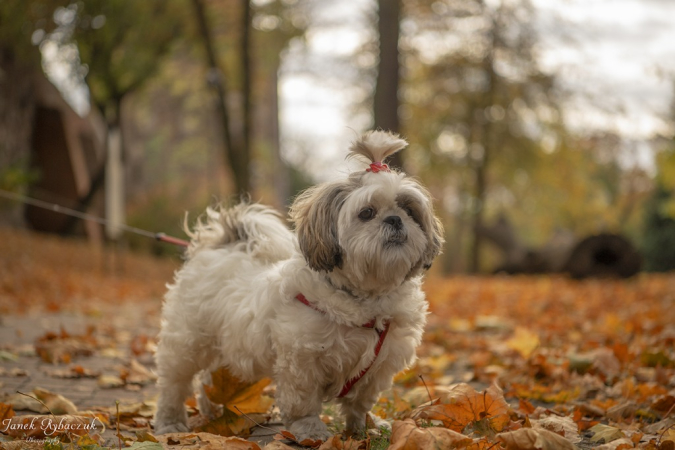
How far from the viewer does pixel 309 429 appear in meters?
3.40

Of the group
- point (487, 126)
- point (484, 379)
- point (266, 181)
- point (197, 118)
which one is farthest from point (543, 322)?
point (266, 181)

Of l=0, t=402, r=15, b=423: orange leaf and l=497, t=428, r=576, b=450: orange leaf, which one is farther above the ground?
l=497, t=428, r=576, b=450: orange leaf

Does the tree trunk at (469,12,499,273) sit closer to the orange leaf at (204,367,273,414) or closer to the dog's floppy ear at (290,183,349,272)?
the orange leaf at (204,367,273,414)

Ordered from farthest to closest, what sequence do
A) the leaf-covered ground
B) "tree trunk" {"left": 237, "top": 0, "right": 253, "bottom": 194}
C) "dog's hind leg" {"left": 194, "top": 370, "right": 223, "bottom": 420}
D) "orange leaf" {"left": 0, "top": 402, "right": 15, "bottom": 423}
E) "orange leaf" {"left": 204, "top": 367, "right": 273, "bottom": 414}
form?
1. "tree trunk" {"left": 237, "top": 0, "right": 253, "bottom": 194}
2. "dog's hind leg" {"left": 194, "top": 370, "right": 223, "bottom": 420}
3. "orange leaf" {"left": 204, "top": 367, "right": 273, "bottom": 414}
4. "orange leaf" {"left": 0, "top": 402, "right": 15, "bottom": 423}
5. the leaf-covered ground

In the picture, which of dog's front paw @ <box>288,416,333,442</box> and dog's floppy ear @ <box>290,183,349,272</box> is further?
dog's front paw @ <box>288,416,333,442</box>

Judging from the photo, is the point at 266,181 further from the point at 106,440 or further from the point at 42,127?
the point at 106,440

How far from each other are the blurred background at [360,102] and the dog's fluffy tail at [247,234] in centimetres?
667

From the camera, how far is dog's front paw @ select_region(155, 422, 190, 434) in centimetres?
389

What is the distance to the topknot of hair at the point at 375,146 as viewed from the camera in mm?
3475

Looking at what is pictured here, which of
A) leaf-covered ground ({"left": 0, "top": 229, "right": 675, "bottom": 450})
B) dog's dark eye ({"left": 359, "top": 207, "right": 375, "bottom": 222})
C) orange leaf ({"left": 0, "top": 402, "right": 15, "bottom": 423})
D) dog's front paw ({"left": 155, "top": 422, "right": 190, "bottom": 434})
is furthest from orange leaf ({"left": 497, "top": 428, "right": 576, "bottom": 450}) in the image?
orange leaf ({"left": 0, "top": 402, "right": 15, "bottom": 423})

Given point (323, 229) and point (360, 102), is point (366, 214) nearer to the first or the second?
point (323, 229)

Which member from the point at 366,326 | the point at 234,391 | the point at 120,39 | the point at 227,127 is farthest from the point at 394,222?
the point at 120,39

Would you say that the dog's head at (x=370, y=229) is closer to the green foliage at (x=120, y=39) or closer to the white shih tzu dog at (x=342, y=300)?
the white shih tzu dog at (x=342, y=300)

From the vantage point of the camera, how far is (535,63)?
22.7 m
